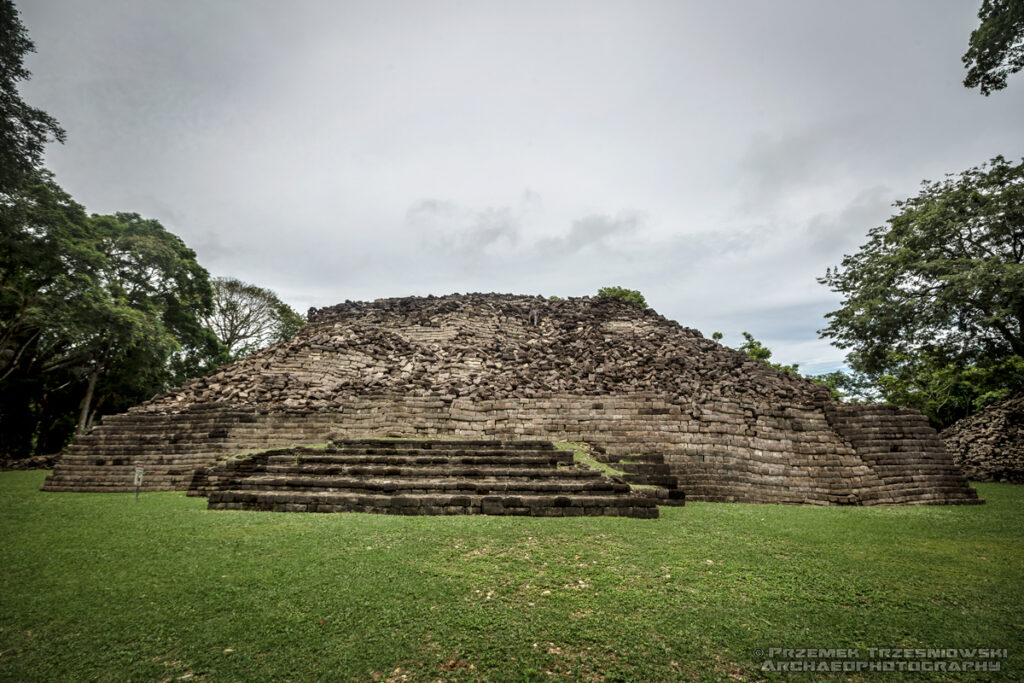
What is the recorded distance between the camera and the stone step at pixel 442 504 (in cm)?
655

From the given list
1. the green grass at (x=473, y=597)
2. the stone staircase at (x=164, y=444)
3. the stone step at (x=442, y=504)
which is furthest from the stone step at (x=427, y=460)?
the stone staircase at (x=164, y=444)

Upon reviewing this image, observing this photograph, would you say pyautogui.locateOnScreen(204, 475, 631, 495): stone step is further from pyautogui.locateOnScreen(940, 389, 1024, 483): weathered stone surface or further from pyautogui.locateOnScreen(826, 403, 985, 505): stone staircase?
pyautogui.locateOnScreen(940, 389, 1024, 483): weathered stone surface

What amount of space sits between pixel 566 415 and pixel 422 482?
4.88 meters

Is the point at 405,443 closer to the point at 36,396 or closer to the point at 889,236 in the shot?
the point at 889,236

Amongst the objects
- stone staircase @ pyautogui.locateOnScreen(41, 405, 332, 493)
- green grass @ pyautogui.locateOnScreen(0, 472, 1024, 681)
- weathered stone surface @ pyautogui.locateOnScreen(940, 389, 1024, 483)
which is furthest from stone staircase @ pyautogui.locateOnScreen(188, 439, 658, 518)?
weathered stone surface @ pyautogui.locateOnScreen(940, 389, 1024, 483)

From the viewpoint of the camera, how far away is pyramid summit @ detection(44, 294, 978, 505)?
943cm

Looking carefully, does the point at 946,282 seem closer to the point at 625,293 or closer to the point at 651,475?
the point at 651,475

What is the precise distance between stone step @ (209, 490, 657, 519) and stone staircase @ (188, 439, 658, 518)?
0.02 meters

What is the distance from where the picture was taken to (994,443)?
46.0 feet

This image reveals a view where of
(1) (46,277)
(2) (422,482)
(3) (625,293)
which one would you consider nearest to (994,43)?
(2) (422,482)

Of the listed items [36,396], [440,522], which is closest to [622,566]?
[440,522]

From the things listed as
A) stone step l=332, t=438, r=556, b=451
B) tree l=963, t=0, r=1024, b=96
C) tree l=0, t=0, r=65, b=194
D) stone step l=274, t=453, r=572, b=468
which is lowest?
stone step l=274, t=453, r=572, b=468

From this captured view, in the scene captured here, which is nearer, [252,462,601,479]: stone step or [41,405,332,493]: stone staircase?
[252,462,601,479]: stone step

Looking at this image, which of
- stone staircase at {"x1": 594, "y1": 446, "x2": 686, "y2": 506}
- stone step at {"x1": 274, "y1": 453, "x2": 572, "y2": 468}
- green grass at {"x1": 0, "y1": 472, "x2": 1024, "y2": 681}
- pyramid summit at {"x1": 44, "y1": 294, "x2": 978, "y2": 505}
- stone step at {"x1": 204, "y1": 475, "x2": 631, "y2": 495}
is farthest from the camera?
pyramid summit at {"x1": 44, "y1": 294, "x2": 978, "y2": 505}
